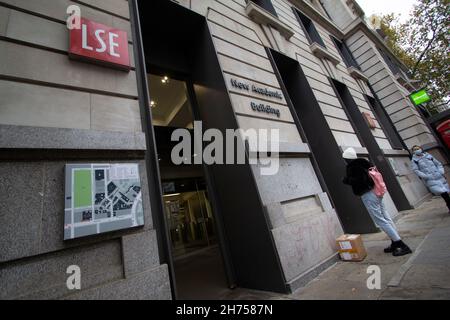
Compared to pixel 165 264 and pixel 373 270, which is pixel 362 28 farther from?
pixel 165 264

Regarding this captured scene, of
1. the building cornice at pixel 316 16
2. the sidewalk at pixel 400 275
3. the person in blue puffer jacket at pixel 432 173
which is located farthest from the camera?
the building cornice at pixel 316 16

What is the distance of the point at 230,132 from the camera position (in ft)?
15.1

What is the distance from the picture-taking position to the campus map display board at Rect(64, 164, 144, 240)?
236 centimetres

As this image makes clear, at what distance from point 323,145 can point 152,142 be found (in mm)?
5955

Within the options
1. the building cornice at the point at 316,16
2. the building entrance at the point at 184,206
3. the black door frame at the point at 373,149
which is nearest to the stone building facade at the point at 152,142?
the building entrance at the point at 184,206

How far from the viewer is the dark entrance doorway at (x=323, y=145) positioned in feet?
22.1

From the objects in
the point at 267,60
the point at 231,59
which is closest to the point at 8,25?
the point at 231,59

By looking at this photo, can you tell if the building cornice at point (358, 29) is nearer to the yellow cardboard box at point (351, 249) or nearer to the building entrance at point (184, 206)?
the building entrance at point (184, 206)

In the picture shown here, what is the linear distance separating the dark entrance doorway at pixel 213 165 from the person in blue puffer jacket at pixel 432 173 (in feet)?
18.8

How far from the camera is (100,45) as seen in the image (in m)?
3.23

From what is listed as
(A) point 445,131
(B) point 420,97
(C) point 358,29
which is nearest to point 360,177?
(A) point 445,131

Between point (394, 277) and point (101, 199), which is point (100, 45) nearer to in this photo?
point (101, 199)
